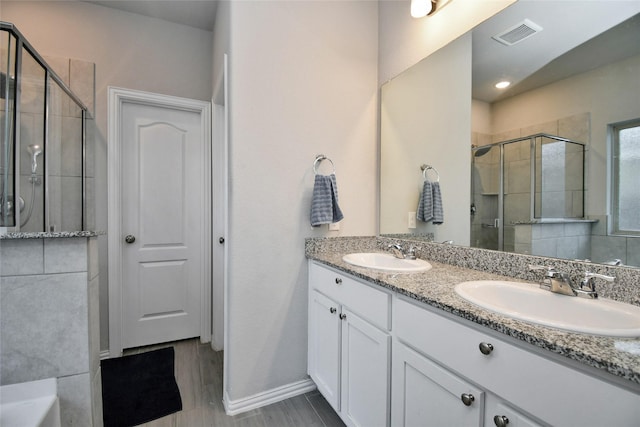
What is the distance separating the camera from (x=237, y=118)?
1607 mm

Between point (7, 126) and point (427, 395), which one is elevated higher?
point (7, 126)

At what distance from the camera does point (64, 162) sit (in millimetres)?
1980

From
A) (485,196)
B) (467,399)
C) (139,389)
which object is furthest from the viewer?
(139,389)

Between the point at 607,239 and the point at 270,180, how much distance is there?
1.48m

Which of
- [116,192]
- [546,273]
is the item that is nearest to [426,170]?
[546,273]

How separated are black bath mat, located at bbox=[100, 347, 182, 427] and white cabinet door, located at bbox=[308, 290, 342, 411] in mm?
832

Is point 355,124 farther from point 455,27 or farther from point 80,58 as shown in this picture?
point 80,58

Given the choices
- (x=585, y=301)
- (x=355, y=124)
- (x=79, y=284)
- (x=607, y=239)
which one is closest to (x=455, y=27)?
(x=355, y=124)

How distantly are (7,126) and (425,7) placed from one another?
2229mm

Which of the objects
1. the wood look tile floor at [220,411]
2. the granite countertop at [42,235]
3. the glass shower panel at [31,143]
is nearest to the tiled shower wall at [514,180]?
the wood look tile floor at [220,411]

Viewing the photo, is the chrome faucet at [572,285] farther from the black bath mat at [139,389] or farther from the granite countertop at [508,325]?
the black bath mat at [139,389]

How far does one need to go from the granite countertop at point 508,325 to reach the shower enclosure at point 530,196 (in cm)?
20

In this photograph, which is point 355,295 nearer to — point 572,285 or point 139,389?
point 572,285

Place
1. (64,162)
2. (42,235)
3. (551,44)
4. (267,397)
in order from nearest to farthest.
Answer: (42,235)
(551,44)
(267,397)
(64,162)
